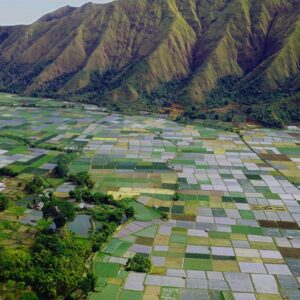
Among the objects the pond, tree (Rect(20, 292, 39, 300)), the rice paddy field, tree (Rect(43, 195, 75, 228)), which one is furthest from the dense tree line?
the pond

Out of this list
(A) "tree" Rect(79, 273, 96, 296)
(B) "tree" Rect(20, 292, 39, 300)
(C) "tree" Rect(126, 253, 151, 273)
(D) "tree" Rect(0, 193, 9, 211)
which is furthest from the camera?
(D) "tree" Rect(0, 193, 9, 211)

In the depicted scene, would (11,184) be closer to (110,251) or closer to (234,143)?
(110,251)

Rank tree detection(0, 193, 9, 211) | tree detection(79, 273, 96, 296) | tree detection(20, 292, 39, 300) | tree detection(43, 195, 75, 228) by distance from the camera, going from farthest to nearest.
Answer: tree detection(0, 193, 9, 211)
tree detection(43, 195, 75, 228)
tree detection(79, 273, 96, 296)
tree detection(20, 292, 39, 300)

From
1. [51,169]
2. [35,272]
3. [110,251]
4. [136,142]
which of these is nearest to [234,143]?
[136,142]

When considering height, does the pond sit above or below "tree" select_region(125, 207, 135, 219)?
below

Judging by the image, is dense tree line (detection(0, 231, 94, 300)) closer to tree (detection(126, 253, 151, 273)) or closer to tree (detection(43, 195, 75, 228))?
tree (detection(126, 253, 151, 273))

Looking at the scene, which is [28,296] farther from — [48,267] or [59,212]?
[59,212]

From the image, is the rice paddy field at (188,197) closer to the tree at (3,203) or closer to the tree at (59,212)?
the tree at (3,203)

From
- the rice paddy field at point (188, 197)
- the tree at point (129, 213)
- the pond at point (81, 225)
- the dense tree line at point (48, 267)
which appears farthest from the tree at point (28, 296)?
the tree at point (129, 213)
